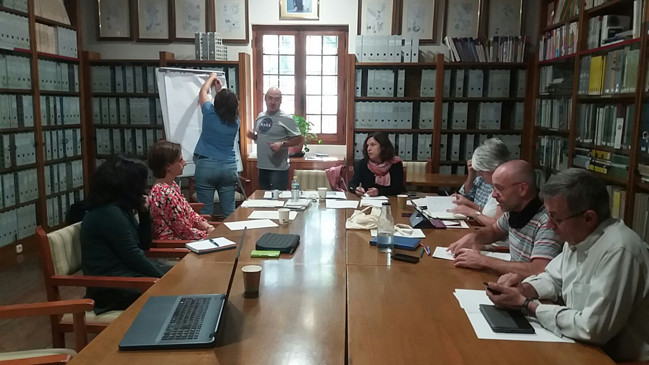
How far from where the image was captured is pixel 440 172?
5.53 m

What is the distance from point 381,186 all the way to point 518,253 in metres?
1.84

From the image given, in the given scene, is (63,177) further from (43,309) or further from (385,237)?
(385,237)

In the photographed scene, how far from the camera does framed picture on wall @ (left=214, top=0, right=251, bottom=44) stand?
5602mm

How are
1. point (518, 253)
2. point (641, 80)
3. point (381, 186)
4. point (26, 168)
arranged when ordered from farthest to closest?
point (26, 168) → point (381, 186) → point (641, 80) → point (518, 253)

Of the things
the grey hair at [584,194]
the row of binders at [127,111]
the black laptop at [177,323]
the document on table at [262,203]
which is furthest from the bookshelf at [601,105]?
the row of binders at [127,111]

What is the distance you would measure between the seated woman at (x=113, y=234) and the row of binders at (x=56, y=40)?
305cm

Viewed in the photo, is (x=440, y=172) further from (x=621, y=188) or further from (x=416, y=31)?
(x=621, y=188)

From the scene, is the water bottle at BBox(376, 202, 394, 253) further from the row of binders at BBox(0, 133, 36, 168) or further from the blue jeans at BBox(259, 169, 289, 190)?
the row of binders at BBox(0, 133, 36, 168)

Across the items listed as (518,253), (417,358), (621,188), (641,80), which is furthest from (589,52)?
(417,358)

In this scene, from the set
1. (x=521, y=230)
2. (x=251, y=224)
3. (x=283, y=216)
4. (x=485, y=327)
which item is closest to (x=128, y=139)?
(x=251, y=224)

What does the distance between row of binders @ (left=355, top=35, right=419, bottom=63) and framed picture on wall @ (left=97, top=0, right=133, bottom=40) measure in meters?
2.65

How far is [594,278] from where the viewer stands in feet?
4.81

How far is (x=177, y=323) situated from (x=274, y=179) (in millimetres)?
3104

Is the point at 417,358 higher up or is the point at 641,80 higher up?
the point at 641,80
